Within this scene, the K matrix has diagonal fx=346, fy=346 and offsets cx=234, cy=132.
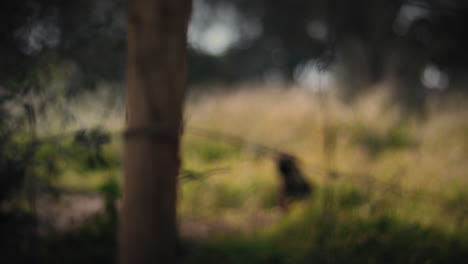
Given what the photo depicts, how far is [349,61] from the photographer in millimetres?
10727

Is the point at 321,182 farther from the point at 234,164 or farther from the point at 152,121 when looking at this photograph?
the point at 152,121

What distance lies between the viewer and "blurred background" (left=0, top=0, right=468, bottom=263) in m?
1.96

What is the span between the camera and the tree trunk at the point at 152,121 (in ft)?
3.82

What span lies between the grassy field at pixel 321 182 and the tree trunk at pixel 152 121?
27 cm

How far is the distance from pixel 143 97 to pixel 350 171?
288 cm

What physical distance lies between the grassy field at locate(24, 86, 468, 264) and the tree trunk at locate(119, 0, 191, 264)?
0.88 ft

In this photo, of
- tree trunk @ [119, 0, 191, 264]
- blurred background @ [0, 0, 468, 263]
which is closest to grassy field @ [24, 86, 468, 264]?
blurred background @ [0, 0, 468, 263]

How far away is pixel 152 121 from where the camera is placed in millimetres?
1170

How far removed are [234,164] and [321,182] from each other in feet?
3.91

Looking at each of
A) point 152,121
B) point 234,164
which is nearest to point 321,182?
point 234,164

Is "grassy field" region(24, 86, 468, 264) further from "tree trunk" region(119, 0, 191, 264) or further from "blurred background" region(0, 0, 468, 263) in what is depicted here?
"tree trunk" region(119, 0, 191, 264)

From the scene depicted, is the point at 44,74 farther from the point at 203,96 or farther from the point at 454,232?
the point at 203,96

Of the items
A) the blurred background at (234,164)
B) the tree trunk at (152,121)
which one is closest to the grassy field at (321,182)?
the blurred background at (234,164)

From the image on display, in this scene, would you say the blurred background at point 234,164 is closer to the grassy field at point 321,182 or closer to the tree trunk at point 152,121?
the grassy field at point 321,182
